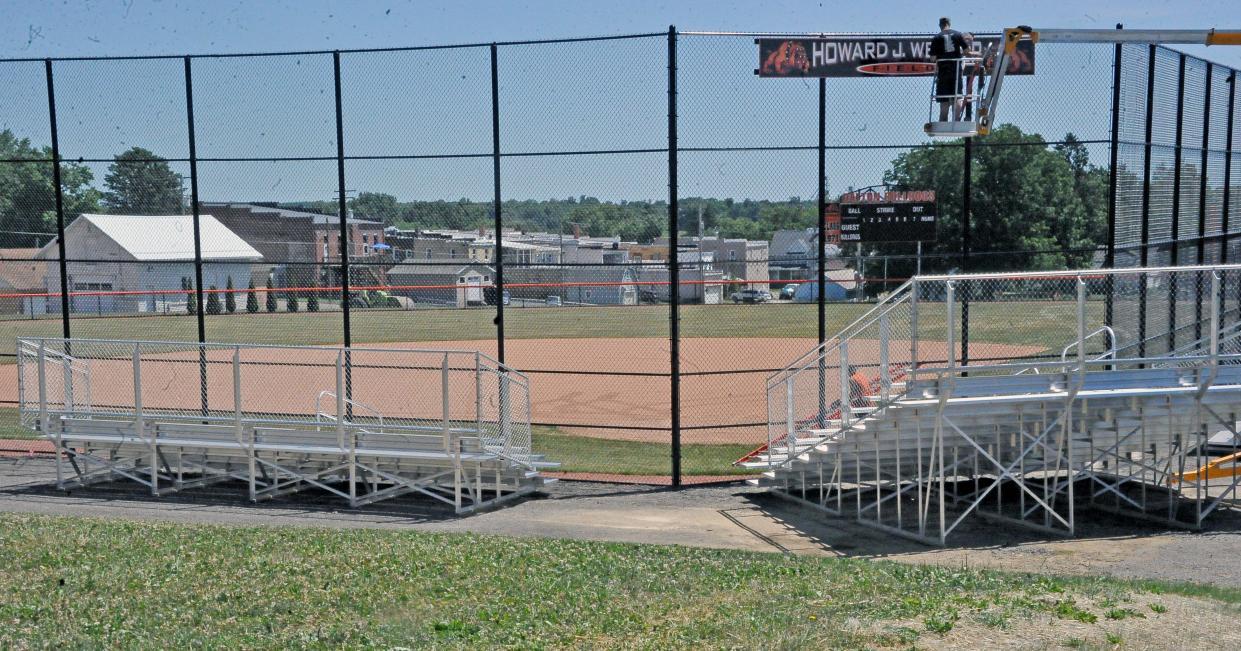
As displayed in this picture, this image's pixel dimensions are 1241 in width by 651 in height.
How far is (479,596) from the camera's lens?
350 inches

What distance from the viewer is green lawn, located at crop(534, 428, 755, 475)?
1656cm

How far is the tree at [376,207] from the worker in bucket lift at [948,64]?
8744 mm

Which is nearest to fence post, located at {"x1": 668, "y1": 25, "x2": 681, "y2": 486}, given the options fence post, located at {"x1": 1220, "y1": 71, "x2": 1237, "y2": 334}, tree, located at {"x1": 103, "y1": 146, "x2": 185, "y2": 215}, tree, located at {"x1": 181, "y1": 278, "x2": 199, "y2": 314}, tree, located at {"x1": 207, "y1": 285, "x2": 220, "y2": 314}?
tree, located at {"x1": 103, "y1": 146, "x2": 185, "y2": 215}

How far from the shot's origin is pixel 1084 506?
13695mm

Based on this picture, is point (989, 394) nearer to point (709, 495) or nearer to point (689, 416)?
point (709, 495)

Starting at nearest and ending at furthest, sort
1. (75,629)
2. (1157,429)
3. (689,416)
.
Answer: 1. (75,629)
2. (1157,429)
3. (689,416)

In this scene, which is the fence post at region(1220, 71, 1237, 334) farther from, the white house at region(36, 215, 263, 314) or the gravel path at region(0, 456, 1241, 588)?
the white house at region(36, 215, 263, 314)

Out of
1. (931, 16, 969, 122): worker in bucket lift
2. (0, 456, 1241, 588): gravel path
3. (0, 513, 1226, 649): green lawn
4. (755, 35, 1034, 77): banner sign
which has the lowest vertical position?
(0, 456, 1241, 588): gravel path

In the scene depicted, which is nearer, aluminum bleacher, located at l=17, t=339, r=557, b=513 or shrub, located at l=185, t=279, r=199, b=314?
aluminum bleacher, located at l=17, t=339, r=557, b=513

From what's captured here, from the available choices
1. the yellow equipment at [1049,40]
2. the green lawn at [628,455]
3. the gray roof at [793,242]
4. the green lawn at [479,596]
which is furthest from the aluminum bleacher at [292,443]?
the yellow equipment at [1049,40]

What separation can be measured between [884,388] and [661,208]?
6239 mm

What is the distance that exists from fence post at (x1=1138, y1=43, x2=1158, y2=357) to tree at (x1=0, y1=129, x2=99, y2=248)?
16487 millimetres

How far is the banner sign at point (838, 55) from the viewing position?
1560 centimetres

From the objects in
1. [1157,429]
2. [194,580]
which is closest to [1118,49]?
[1157,429]
